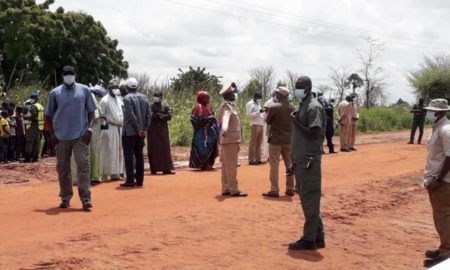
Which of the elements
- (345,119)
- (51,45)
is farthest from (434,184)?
(51,45)

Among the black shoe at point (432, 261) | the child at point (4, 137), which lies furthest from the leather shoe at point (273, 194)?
the child at point (4, 137)

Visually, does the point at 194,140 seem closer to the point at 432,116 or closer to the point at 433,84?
the point at 432,116

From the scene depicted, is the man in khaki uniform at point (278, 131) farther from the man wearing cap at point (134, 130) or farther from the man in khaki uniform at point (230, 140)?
the man wearing cap at point (134, 130)

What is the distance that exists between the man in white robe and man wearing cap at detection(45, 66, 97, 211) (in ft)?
9.15

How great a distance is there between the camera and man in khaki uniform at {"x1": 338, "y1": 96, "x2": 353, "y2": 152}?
65.1 feet

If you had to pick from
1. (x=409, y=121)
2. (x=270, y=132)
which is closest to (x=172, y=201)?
(x=270, y=132)

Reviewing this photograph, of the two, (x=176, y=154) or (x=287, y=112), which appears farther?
(x=176, y=154)

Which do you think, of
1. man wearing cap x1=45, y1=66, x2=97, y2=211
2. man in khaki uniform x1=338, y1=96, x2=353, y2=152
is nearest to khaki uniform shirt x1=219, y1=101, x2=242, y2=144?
man wearing cap x1=45, y1=66, x2=97, y2=211

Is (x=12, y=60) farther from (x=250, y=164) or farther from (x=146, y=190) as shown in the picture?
(x=146, y=190)

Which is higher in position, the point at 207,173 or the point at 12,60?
the point at 12,60

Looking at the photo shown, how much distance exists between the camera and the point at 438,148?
708 cm

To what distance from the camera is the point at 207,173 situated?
13.5 meters

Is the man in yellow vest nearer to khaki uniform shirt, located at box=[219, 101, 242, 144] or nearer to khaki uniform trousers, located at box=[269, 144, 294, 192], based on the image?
khaki uniform shirt, located at box=[219, 101, 242, 144]

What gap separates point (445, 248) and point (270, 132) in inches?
147
